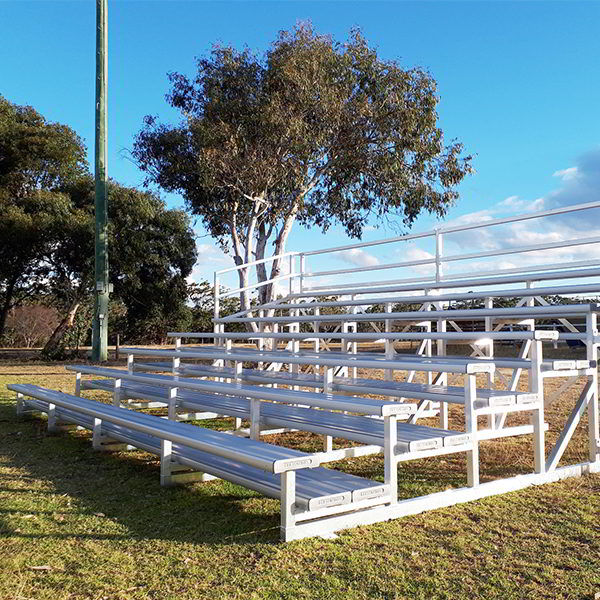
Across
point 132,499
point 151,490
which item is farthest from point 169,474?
point 132,499

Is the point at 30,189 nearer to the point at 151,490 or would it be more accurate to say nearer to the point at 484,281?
the point at 484,281

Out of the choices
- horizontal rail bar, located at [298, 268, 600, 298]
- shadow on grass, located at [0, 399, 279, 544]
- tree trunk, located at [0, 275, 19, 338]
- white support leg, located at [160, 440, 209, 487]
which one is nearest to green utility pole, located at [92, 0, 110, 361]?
tree trunk, located at [0, 275, 19, 338]

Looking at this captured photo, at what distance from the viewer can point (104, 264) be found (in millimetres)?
14141

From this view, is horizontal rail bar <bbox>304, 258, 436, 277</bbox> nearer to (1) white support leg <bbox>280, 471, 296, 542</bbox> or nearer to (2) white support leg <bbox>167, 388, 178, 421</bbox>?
(2) white support leg <bbox>167, 388, 178, 421</bbox>

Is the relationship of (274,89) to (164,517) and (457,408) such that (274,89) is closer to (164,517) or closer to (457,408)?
(457,408)

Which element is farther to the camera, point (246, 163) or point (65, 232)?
point (65, 232)

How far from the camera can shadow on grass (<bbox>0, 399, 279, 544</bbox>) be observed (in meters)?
3.04

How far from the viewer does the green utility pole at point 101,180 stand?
45.5 ft

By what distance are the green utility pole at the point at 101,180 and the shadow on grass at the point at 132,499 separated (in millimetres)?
9102

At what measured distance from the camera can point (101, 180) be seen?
45.6ft

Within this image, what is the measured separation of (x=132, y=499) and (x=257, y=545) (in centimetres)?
110

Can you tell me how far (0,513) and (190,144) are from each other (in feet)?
41.9

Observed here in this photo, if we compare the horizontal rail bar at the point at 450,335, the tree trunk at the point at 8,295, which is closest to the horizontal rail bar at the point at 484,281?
the horizontal rail bar at the point at 450,335

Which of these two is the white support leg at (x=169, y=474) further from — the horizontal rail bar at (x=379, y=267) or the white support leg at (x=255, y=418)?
the horizontal rail bar at (x=379, y=267)
